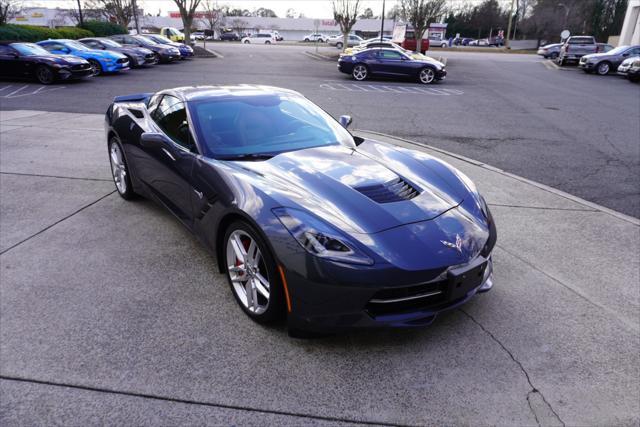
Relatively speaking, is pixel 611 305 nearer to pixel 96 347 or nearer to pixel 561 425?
pixel 561 425

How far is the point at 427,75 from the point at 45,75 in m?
14.1

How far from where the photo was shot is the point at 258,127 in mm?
3832

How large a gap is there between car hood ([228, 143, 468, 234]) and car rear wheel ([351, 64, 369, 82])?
53.9 ft

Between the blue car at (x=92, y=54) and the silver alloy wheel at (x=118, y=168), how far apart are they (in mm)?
14445

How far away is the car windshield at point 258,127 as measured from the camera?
360cm

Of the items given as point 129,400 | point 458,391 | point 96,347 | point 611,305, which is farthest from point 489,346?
point 96,347

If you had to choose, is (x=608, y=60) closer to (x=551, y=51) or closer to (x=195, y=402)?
(x=551, y=51)

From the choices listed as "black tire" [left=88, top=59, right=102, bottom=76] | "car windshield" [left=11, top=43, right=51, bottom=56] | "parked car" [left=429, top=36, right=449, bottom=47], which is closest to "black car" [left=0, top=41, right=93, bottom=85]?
"car windshield" [left=11, top=43, right=51, bottom=56]

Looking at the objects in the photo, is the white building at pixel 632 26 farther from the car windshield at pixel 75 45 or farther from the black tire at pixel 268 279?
the black tire at pixel 268 279

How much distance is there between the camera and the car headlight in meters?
2.53

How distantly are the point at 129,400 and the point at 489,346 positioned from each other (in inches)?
84.1

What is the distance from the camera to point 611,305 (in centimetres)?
339

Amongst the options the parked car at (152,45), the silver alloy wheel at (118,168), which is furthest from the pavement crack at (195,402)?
the parked car at (152,45)

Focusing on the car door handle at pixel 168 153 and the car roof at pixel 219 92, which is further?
the car roof at pixel 219 92
